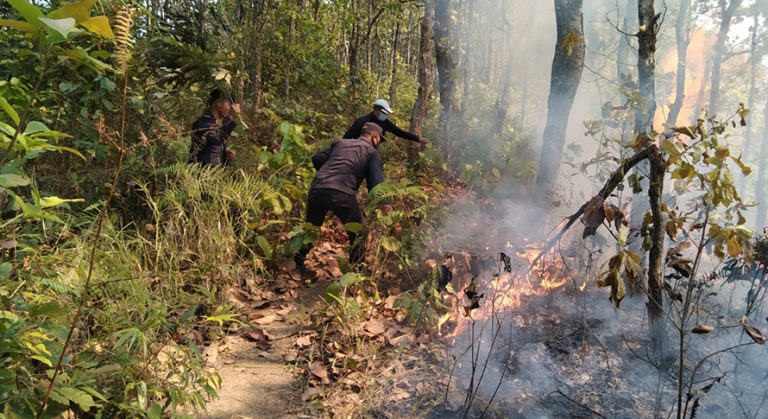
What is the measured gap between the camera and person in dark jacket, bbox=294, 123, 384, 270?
4.25m

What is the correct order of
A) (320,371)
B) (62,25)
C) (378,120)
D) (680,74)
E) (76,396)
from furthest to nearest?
1. (680,74)
2. (378,120)
3. (320,371)
4. (76,396)
5. (62,25)

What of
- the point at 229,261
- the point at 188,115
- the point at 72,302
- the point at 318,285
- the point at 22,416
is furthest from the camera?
the point at 188,115

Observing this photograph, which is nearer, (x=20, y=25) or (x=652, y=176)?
(x=20, y=25)

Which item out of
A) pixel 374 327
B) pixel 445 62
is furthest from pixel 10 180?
pixel 445 62

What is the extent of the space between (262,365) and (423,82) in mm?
5279

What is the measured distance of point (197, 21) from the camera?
566 centimetres

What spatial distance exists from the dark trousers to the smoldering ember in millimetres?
23

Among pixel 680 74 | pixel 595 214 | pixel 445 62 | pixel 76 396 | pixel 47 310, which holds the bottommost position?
pixel 76 396

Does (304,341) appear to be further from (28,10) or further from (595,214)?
(28,10)

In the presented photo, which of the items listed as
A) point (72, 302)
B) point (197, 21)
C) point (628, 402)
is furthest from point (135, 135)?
point (628, 402)

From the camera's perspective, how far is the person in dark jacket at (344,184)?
13.9 ft

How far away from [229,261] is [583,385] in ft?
10.1

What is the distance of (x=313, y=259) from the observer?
4918 millimetres

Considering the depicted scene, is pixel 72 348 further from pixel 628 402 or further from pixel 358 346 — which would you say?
pixel 628 402
